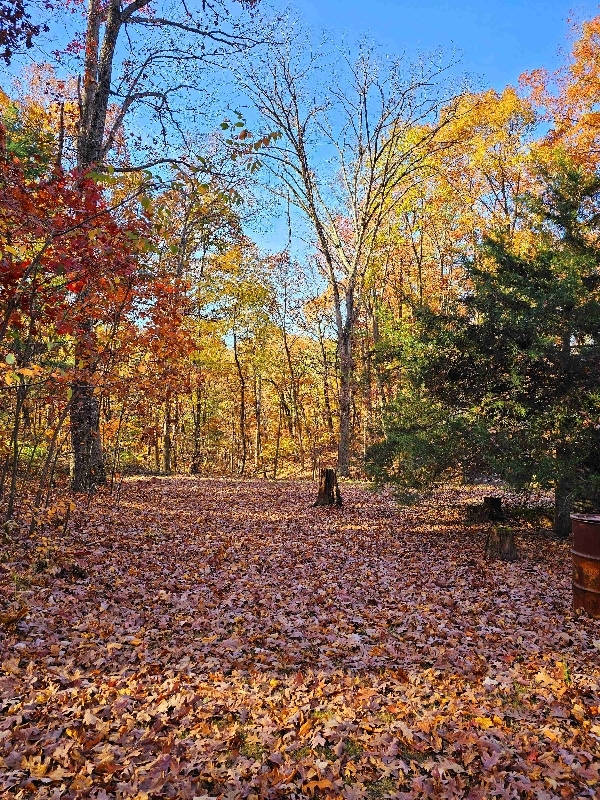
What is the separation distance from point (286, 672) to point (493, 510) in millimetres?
8450

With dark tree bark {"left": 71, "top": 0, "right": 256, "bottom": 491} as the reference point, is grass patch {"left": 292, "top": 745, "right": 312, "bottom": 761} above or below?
below

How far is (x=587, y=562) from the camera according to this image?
21.5 feet

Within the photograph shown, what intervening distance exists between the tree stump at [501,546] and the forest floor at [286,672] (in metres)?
0.23

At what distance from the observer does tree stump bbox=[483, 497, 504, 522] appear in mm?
12062

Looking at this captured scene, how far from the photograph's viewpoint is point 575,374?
9.53m

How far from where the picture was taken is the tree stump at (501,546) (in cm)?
940

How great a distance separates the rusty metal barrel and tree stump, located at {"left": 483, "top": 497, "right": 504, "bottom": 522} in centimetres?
532

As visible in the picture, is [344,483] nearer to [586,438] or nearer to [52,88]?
[586,438]

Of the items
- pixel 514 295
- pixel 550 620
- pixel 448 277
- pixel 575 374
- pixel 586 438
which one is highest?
pixel 448 277

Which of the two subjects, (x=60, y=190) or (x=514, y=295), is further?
(x=514, y=295)

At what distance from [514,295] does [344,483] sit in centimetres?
1103

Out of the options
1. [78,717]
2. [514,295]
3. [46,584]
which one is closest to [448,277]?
[514,295]

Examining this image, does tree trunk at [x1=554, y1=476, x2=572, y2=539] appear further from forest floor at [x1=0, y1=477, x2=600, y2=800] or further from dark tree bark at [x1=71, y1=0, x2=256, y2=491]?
dark tree bark at [x1=71, y1=0, x2=256, y2=491]

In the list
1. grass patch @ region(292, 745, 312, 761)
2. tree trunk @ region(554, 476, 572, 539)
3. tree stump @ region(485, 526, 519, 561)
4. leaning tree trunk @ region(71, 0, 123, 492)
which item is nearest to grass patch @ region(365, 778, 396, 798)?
grass patch @ region(292, 745, 312, 761)
